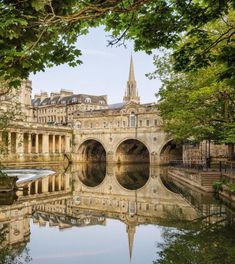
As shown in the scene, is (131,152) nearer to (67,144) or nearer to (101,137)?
(101,137)

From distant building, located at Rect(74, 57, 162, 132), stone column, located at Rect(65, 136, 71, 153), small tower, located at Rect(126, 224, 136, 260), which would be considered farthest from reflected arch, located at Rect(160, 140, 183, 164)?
small tower, located at Rect(126, 224, 136, 260)

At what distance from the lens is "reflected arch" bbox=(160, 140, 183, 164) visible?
210ft

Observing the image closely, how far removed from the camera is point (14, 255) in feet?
36.0

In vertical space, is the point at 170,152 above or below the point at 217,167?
above

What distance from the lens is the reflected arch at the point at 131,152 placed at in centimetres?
6981

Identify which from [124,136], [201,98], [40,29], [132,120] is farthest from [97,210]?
[124,136]

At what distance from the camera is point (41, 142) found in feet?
225

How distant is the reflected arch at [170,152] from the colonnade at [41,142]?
1980cm

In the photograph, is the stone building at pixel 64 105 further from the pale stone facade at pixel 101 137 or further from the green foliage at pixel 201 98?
the green foliage at pixel 201 98

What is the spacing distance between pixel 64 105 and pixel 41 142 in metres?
32.9

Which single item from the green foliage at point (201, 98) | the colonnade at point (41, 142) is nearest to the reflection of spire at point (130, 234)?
the green foliage at point (201, 98)

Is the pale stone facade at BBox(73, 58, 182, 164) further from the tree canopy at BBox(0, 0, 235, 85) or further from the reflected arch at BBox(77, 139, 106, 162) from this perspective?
the tree canopy at BBox(0, 0, 235, 85)

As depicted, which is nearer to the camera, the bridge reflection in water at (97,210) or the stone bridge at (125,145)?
the bridge reflection in water at (97,210)

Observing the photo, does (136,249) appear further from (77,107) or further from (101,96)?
(101,96)
